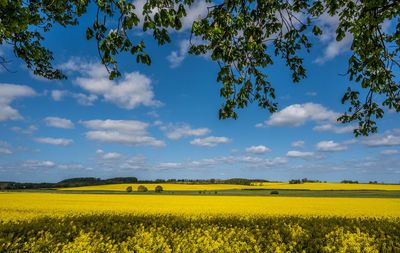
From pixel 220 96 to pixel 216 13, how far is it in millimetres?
1555

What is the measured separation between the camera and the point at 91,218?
9.37m

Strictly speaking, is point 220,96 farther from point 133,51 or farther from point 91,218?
point 91,218

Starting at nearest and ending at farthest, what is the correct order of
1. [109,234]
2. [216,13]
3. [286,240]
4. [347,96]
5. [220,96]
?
[216,13]
[220,96]
[347,96]
[286,240]
[109,234]

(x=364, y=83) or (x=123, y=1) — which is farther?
(x=364, y=83)

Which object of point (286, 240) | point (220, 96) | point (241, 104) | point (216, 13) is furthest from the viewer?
point (286, 240)

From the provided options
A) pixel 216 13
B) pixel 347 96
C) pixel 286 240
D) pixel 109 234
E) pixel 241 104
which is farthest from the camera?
pixel 109 234

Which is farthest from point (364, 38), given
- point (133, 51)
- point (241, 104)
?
point (133, 51)

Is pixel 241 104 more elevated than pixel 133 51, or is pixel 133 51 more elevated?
pixel 133 51

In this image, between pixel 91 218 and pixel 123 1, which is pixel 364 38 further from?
pixel 91 218

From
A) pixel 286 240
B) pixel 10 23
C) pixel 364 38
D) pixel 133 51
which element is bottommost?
pixel 286 240

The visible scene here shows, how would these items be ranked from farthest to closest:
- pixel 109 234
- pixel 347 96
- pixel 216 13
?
pixel 109 234
pixel 347 96
pixel 216 13

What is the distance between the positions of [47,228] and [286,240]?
7721 millimetres

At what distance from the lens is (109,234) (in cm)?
725

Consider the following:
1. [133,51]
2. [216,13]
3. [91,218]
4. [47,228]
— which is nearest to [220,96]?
[216,13]
